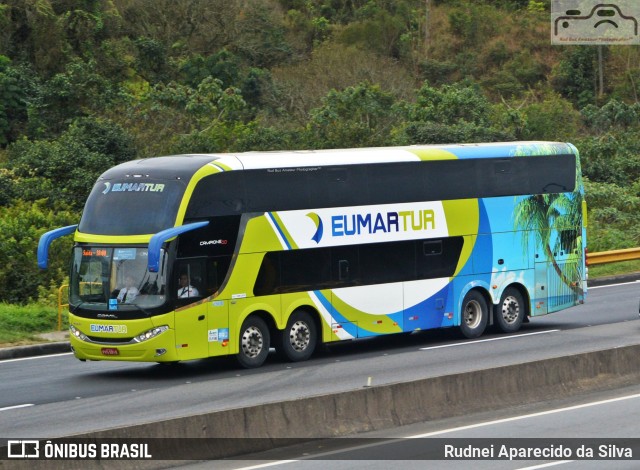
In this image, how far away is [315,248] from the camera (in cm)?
2066

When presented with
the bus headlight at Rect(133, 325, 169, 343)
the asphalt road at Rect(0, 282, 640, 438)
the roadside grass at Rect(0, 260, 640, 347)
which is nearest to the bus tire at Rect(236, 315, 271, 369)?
the asphalt road at Rect(0, 282, 640, 438)

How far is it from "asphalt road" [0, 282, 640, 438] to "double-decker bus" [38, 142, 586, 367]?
1.78ft

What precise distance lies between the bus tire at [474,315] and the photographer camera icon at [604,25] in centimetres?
4819

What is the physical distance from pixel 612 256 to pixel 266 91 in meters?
25.2

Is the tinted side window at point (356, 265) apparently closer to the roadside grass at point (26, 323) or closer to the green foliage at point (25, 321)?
the roadside grass at point (26, 323)

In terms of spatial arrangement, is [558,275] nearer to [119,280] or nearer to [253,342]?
[253,342]

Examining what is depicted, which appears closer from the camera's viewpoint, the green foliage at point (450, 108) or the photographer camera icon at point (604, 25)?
the green foliage at point (450, 108)

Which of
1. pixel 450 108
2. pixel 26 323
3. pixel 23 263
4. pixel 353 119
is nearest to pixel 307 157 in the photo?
pixel 26 323

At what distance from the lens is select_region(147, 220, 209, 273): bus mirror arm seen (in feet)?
57.3

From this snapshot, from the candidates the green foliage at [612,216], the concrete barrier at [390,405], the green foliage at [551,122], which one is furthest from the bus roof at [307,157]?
the green foliage at [551,122]

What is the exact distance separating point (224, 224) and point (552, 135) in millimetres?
36112

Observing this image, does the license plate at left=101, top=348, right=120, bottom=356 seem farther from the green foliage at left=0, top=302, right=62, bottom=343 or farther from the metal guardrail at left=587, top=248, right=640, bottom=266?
the metal guardrail at left=587, top=248, right=640, bottom=266

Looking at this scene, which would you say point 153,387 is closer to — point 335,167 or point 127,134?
point 335,167

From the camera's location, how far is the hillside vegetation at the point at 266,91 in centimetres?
3647
